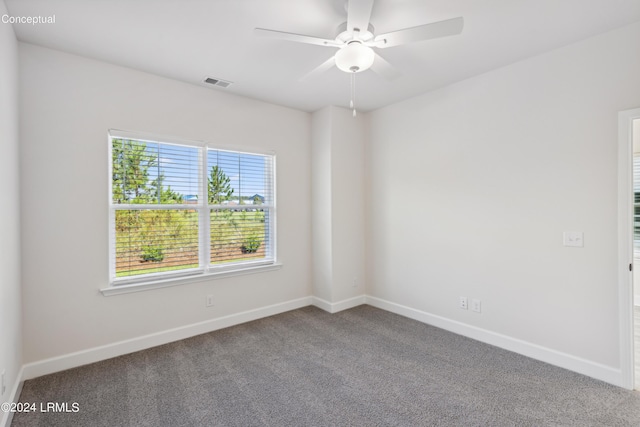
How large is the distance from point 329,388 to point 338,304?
5.67 feet

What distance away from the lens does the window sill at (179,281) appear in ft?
9.34

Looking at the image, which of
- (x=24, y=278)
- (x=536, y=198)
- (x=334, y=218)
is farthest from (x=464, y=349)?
(x=24, y=278)

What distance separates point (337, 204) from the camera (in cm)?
407

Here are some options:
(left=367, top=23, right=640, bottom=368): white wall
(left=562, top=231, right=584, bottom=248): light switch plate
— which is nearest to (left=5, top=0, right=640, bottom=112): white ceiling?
(left=367, top=23, right=640, bottom=368): white wall

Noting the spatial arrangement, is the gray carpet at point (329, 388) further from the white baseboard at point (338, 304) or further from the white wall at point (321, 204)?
the white wall at point (321, 204)

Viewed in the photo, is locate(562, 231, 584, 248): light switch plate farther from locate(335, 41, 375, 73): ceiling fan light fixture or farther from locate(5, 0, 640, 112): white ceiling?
locate(335, 41, 375, 73): ceiling fan light fixture

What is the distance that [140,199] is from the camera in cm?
303

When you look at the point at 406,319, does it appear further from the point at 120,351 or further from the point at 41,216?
the point at 41,216

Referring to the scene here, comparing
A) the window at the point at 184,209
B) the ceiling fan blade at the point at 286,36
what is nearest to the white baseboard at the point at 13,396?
the window at the point at 184,209

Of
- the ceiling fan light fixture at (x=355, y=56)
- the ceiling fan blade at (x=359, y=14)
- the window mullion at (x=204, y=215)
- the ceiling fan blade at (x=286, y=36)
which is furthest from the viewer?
the window mullion at (x=204, y=215)

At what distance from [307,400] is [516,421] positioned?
1350 mm

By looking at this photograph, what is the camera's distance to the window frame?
2871mm

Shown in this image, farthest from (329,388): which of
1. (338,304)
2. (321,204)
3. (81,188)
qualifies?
(81,188)

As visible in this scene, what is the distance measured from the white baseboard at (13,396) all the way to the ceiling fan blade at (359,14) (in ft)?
10.3
